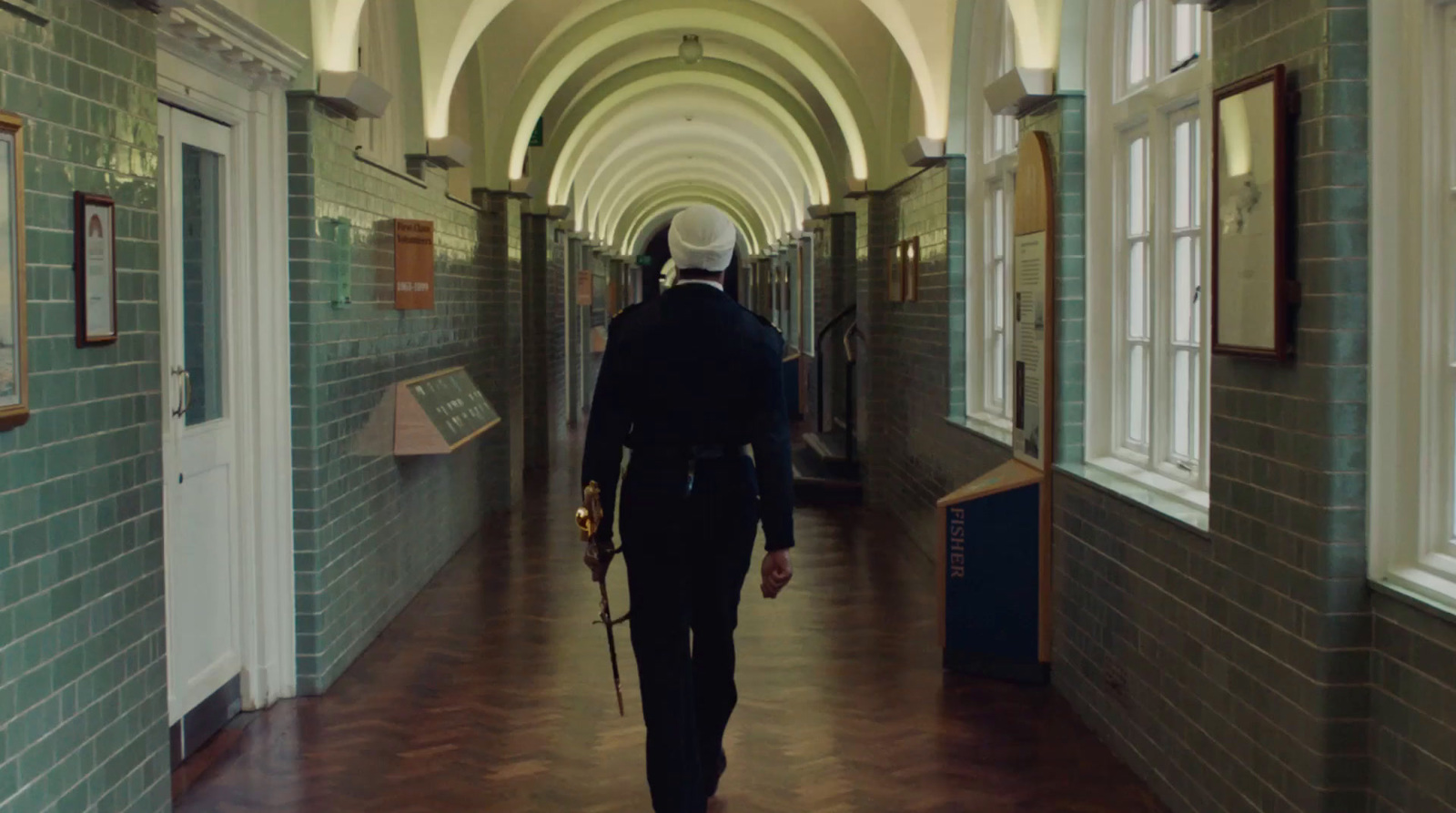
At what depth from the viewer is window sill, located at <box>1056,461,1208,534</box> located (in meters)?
4.30

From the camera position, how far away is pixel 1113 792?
446 centimetres

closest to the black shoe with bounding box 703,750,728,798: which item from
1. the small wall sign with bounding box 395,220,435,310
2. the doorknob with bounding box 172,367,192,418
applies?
the doorknob with bounding box 172,367,192,418

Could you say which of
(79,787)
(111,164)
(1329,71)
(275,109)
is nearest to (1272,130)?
(1329,71)

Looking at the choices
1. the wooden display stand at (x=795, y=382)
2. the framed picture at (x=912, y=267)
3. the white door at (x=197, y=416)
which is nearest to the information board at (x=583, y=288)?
the wooden display stand at (x=795, y=382)

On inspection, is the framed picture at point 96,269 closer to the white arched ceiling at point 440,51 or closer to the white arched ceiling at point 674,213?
the white arched ceiling at point 440,51

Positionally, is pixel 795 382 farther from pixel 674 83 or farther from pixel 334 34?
pixel 334 34

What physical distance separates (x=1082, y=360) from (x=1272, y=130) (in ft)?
7.37

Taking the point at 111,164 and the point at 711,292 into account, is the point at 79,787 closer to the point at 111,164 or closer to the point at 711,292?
the point at 111,164

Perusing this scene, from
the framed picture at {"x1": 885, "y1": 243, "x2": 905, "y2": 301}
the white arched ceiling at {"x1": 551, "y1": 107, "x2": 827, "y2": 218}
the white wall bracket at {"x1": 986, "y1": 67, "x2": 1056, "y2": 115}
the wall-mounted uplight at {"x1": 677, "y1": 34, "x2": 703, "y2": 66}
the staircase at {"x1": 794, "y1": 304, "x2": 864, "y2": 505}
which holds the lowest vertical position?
the staircase at {"x1": 794, "y1": 304, "x2": 864, "y2": 505}

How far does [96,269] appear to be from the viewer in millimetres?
3570

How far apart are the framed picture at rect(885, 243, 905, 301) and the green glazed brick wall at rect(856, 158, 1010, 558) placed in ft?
0.31

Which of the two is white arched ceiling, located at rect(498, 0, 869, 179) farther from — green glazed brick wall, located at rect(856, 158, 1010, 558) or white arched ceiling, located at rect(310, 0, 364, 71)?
white arched ceiling, located at rect(310, 0, 364, 71)

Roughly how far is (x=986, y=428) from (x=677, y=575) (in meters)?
4.00

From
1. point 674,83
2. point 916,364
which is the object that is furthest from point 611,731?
point 674,83
